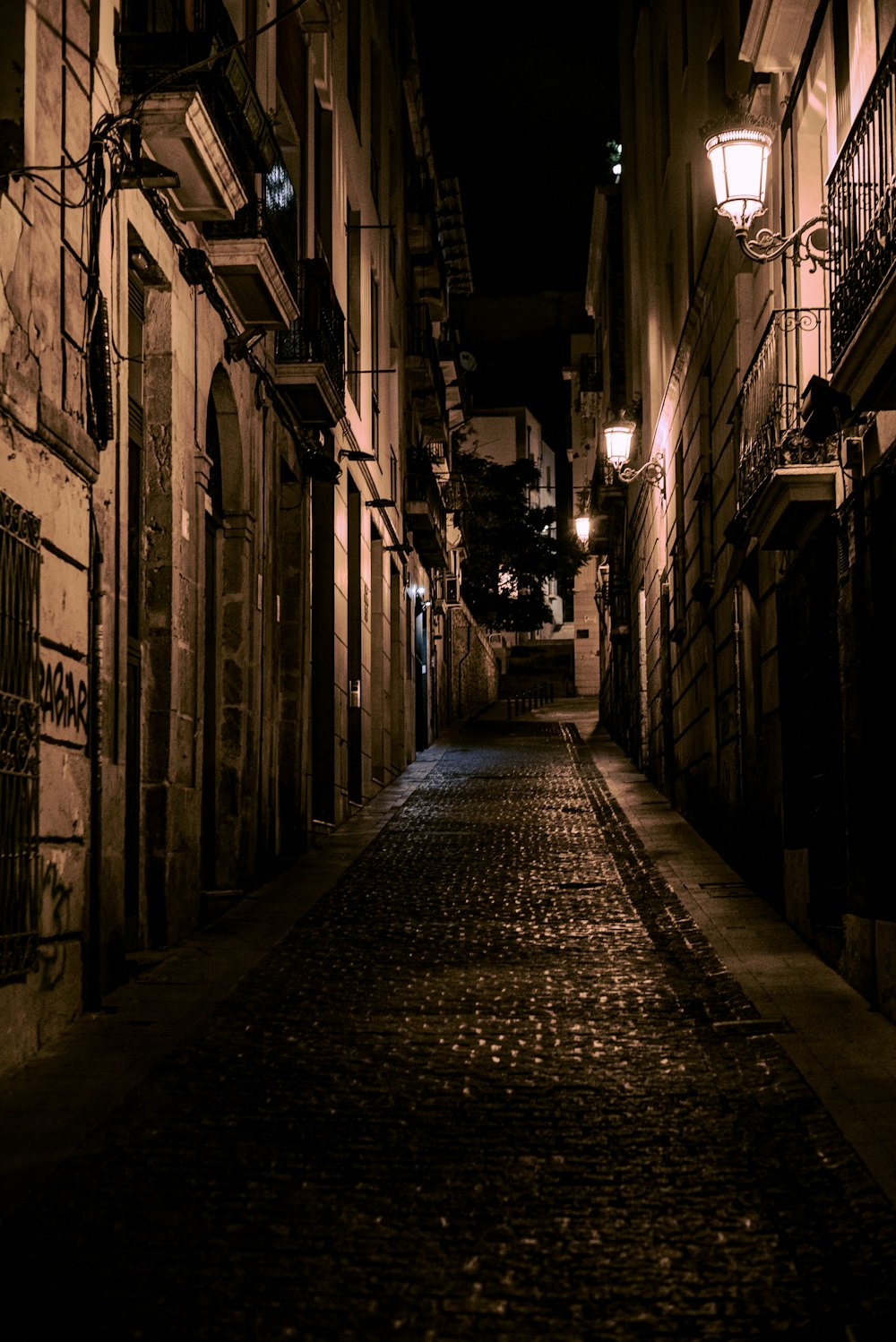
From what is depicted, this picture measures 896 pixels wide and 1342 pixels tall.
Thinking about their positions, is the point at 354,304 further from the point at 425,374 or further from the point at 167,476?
the point at 167,476

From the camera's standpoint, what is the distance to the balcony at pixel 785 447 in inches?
370

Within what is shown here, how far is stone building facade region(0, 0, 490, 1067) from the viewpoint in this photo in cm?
730

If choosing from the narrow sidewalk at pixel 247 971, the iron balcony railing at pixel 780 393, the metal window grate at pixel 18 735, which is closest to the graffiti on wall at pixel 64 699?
the metal window grate at pixel 18 735

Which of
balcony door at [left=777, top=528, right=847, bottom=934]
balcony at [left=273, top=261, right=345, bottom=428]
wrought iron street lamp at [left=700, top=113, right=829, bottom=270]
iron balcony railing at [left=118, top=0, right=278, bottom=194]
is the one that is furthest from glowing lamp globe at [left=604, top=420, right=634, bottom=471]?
wrought iron street lamp at [left=700, top=113, right=829, bottom=270]

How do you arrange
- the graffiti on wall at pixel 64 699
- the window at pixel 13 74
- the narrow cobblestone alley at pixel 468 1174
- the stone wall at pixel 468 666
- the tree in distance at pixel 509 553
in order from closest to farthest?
the narrow cobblestone alley at pixel 468 1174 → the window at pixel 13 74 → the graffiti on wall at pixel 64 699 → the stone wall at pixel 468 666 → the tree in distance at pixel 509 553

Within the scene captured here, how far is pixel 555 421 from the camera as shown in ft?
245

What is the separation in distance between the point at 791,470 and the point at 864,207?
5.68ft

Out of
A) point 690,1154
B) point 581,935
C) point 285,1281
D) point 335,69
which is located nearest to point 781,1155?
point 690,1154

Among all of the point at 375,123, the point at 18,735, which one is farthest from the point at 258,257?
the point at 375,123

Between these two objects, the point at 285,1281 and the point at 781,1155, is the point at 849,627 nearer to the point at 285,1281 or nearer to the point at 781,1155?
the point at 781,1155

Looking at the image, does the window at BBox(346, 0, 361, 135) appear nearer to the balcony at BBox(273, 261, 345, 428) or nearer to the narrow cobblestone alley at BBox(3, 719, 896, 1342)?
the balcony at BBox(273, 261, 345, 428)

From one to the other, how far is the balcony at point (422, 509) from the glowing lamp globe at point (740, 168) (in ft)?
61.1

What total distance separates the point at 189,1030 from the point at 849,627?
4.33 m

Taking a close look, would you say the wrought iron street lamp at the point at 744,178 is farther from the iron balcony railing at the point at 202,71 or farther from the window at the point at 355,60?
the window at the point at 355,60
